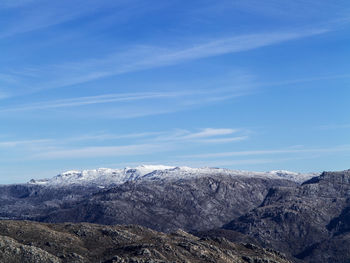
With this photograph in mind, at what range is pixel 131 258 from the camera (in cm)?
Result: 16800

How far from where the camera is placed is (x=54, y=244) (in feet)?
614

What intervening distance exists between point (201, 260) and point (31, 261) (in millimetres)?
64107

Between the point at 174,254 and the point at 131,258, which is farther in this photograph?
the point at 174,254

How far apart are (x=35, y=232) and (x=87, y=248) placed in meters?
21.8

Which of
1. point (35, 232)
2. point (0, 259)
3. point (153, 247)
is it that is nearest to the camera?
point (0, 259)

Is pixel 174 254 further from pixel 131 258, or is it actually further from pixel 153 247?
pixel 131 258

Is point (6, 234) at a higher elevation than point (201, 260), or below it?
higher

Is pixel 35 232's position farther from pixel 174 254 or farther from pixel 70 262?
pixel 174 254

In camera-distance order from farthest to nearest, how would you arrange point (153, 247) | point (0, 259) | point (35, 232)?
point (35, 232), point (153, 247), point (0, 259)

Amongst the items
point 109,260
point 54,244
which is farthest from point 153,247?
point 54,244

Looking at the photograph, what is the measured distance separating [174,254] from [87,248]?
3459cm

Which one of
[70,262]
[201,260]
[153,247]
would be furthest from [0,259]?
[201,260]

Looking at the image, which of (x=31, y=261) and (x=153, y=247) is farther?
(x=153, y=247)

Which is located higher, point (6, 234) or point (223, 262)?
point (6, 234)
